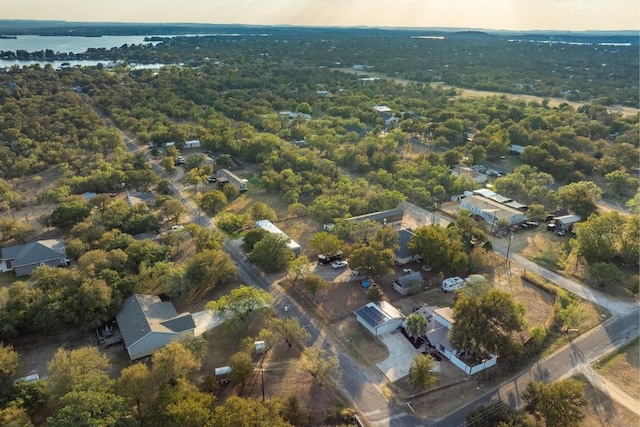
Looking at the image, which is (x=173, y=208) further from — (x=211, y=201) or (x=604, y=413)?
(x=604, y=413)

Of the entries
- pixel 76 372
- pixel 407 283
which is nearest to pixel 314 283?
pixel 407 283

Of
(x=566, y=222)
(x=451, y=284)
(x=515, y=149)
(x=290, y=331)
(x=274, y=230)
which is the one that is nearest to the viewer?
(x=290, y=331)

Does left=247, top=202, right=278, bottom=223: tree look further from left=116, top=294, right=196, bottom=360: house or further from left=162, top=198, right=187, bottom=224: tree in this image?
left=116, top=294, right=196, bottom=360: house

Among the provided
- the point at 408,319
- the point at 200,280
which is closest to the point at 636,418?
the point at 408,319

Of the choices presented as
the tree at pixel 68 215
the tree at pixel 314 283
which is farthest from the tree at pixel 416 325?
the tree at pixel 68 215

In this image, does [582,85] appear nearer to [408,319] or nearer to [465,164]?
[465,164]

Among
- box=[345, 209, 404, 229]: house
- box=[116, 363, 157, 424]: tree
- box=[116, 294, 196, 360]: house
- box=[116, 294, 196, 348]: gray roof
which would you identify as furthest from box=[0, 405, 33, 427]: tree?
box=[345, 209, 404, 229]: house
